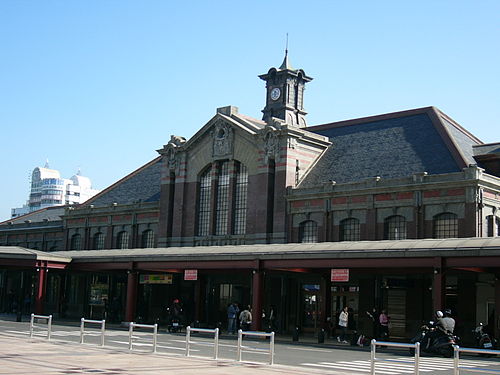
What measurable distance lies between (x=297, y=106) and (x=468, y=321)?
37.9m

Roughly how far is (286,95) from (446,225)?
3363 cm

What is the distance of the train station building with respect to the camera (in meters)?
37.0

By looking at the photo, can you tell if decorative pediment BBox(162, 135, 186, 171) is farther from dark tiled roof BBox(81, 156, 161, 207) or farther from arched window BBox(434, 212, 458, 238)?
arched window BBox(434, 212, 458, 238)

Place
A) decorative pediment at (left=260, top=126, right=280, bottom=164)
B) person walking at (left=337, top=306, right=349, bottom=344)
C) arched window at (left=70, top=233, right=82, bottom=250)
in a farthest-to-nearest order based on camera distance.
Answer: arched window at (left=70, top=233, right=82, bottom=250), decorative pediment at (left=260, top=126, right=280, bottom=164), person walking at (left=337, top=306, right=349, bottom=344)

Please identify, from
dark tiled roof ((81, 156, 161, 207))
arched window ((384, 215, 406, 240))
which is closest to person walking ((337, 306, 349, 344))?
arched window ((384, 215, 406, 240))

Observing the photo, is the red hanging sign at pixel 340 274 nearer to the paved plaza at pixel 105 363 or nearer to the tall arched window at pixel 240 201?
the paved plaza at pixel 105 363

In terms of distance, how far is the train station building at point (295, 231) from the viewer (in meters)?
37.0

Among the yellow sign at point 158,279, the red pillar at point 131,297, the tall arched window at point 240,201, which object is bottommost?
the red pillar at point 131,297

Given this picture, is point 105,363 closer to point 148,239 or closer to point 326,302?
point 326,302

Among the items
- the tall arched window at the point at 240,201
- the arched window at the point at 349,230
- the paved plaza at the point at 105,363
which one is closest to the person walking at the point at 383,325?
the arched window at the point at 349,230

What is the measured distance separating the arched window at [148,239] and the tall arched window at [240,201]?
9329 mm

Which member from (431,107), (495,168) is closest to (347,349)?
(495,168)

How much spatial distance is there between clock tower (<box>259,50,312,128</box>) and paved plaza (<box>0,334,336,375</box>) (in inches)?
1870

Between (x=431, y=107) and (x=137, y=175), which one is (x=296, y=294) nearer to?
(x=431, y=107)
